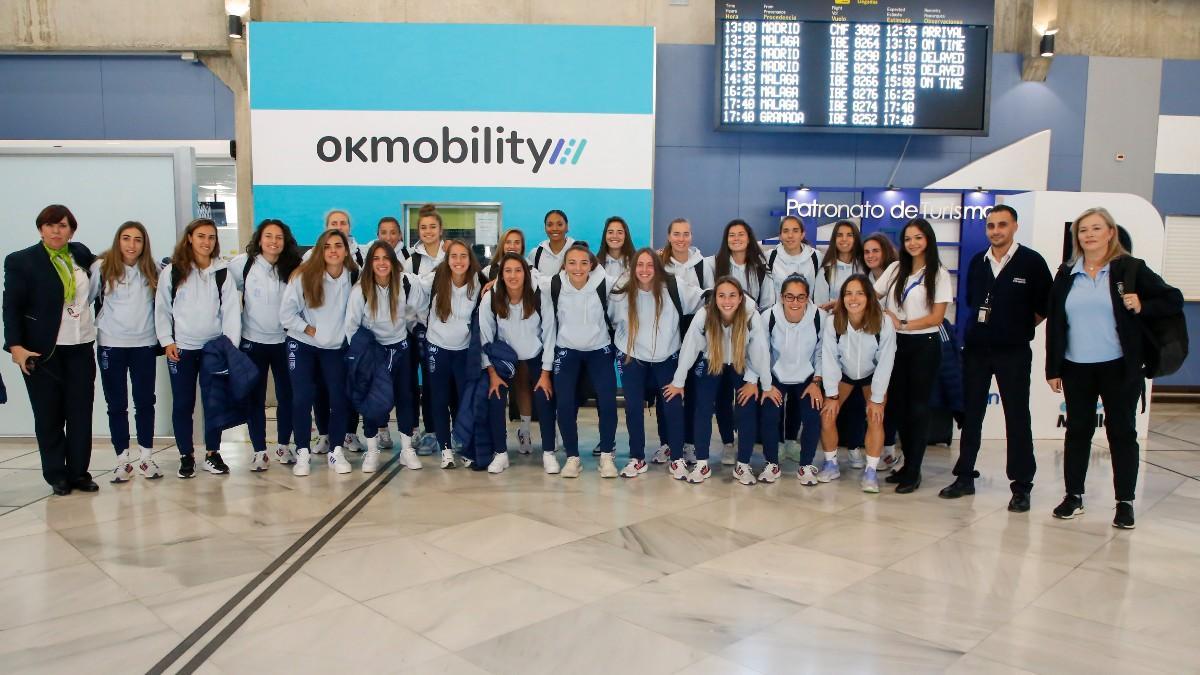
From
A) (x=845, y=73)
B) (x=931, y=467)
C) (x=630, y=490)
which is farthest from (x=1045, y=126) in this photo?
(x=630, y=490)

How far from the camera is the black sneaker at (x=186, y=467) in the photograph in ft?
15.6

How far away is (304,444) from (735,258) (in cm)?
291

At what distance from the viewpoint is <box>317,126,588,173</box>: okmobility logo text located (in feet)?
24.1

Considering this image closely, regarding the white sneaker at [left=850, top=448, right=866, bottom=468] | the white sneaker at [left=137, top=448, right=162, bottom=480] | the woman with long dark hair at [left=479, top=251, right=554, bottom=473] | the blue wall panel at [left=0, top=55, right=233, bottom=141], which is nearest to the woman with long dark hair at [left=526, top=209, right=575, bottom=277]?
the woman with long dark hair at [left=479, top=251, right=554, bottom=473]

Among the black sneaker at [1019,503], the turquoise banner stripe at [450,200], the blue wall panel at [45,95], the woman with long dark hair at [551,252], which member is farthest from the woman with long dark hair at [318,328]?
the blue wall panel at [45,95]

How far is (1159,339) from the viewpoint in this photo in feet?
12.0

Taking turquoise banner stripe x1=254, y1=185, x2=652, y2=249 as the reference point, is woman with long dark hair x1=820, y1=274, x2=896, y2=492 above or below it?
below

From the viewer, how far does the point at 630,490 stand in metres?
4.50

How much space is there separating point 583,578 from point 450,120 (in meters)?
5.32

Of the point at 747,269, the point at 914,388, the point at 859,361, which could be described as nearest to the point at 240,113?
the point at 747,269

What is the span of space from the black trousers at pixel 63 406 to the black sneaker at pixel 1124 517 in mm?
5441

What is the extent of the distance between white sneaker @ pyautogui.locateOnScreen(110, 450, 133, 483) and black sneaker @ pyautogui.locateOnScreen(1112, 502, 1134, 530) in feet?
17.6

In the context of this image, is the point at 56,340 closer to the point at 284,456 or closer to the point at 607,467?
the point at 284,456

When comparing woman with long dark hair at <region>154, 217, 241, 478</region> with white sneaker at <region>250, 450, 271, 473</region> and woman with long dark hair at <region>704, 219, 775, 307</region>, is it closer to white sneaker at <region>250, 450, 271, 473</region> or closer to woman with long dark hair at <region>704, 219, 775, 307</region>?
white sneaker at <region>250, 450, 271, 473</region>
